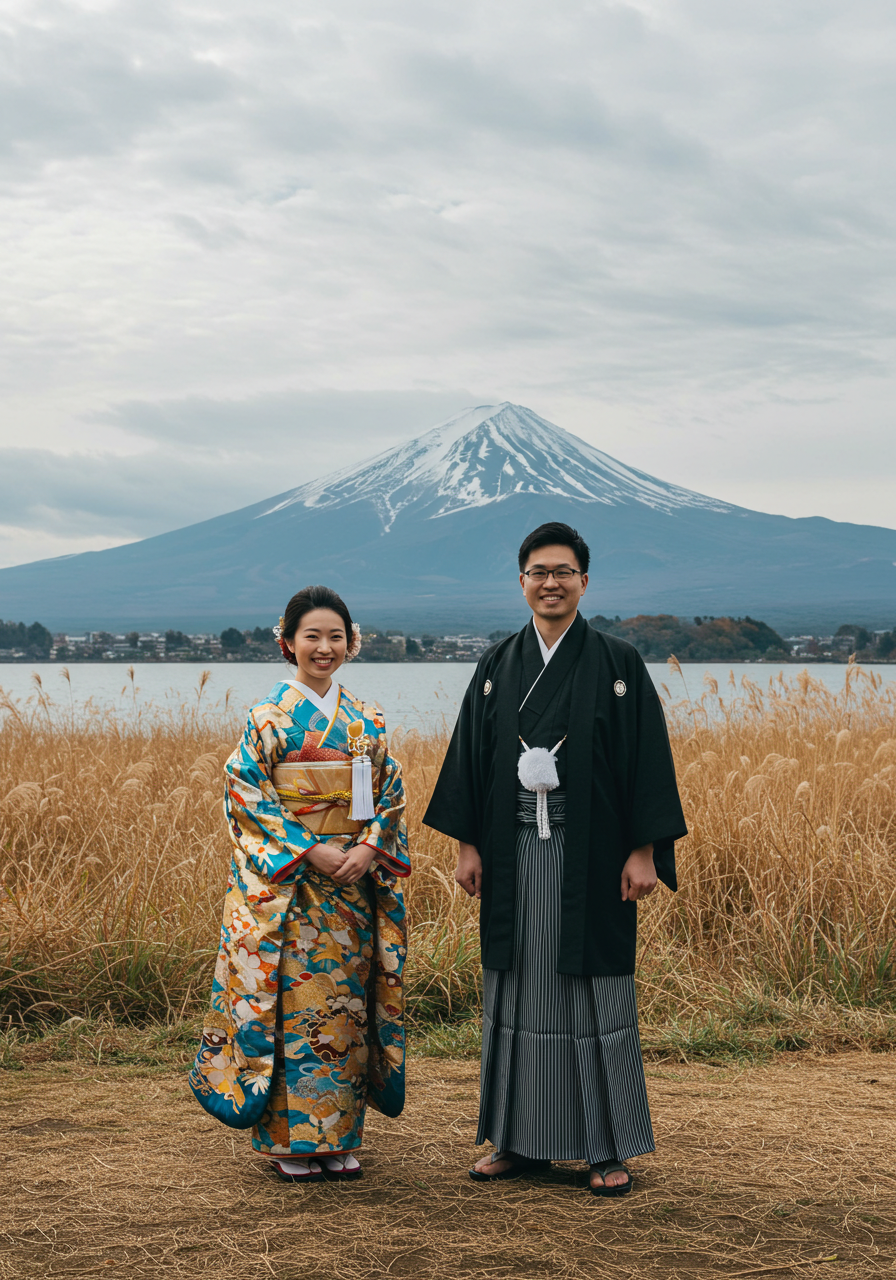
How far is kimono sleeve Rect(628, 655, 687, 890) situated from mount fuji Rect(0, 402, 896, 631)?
137221 millimetres

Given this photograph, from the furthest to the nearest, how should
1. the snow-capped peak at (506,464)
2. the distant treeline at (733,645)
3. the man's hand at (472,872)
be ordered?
the snow-capped peak at (506,464) → the distant treeline at (733,645) → the man's hand at (472,872)

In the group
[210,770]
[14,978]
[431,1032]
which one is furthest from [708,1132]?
[210,770]

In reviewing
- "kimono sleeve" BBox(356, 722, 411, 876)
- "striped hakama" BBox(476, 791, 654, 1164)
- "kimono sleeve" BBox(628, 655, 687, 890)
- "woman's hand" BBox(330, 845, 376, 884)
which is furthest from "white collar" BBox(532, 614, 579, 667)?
"woman's hand" BBox(330, 845, 376, 884)

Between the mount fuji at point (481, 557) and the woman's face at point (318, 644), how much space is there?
137127mm

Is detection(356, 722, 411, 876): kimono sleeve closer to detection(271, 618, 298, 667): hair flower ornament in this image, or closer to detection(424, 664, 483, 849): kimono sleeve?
detection(424, 664, 483, 849): kimono sleeve

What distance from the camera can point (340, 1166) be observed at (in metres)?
3.04

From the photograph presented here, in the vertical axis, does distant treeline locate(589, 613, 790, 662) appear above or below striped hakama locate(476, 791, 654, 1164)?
above

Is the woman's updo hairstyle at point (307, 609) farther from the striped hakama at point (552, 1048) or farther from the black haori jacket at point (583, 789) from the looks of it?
the striped hakama at point (552, 1048)

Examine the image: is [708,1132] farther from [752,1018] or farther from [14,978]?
[14,978]

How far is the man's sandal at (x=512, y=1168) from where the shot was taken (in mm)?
3059

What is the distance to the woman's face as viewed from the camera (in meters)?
3.17

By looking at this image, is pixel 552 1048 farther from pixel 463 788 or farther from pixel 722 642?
pixel 722 642

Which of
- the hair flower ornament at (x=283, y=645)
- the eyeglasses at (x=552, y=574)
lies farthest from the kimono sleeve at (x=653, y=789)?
the hair flower ornament at (x=283, y=645)

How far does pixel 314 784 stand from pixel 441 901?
2.53 metres
